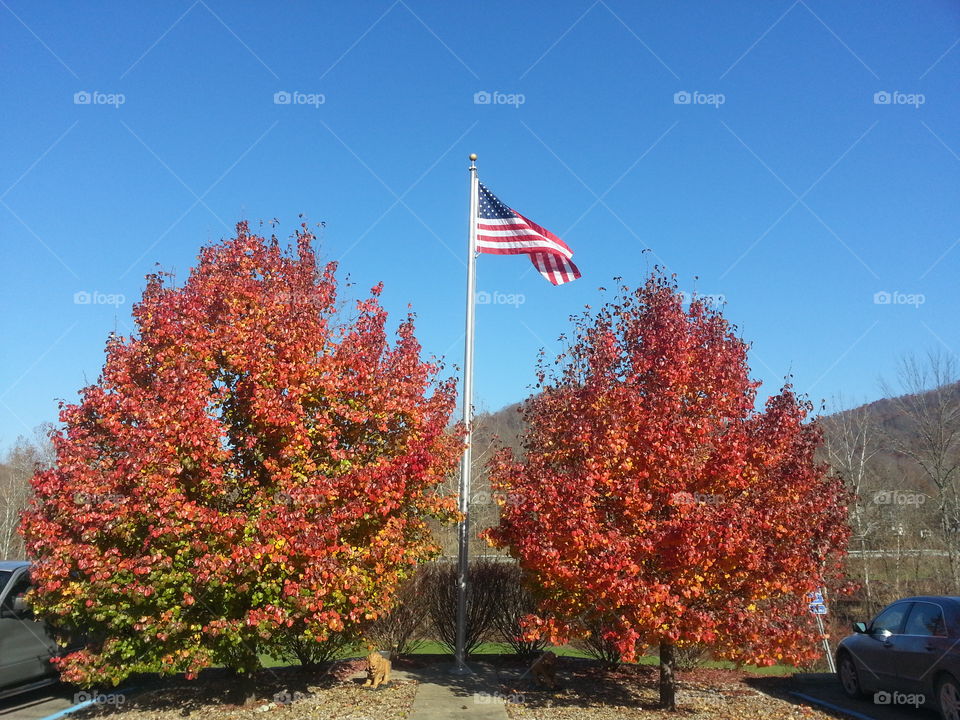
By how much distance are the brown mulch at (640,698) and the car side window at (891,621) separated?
1510mm

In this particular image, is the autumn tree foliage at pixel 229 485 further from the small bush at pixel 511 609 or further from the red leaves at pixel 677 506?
the small bush at pixel 511 609

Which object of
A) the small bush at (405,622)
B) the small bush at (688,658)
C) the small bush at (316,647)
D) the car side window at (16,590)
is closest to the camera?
the car side window at (16,590)

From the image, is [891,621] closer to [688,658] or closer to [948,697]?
[948,697]

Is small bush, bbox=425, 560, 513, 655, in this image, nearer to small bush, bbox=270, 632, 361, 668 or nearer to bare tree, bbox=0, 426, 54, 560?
small bush, bbox=270, 632, 361, 668

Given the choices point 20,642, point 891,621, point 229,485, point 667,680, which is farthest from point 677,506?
point 20,642

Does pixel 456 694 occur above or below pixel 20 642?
below

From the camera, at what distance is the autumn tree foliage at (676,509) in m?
8.38

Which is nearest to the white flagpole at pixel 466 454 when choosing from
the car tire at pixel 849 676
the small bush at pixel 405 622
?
the small bush at pixel 405 622

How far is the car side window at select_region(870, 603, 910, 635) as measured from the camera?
9.80 meters

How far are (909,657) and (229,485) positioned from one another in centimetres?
922

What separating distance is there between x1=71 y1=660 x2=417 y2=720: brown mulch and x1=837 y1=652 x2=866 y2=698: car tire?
6.67 m

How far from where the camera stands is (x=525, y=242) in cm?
1384

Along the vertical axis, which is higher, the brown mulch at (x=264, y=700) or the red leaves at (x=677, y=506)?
the red leaves at (x=677, y=506)

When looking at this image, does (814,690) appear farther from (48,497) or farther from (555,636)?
(48,497)
